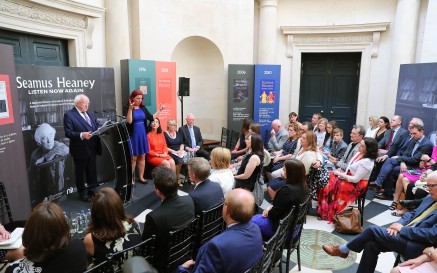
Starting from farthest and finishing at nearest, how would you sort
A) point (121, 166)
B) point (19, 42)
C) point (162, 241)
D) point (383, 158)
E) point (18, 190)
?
point (383, 158), point (19, 42), point (121, 166), point (18, 190), point (162, 241)

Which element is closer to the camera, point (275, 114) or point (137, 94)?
point (137, 94)

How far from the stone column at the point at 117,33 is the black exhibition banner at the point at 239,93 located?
2.47 meters

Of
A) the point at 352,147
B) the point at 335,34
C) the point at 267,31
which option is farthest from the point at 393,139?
the point at 267,31

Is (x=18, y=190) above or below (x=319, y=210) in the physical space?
above

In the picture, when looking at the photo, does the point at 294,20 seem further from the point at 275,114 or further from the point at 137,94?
the point at 137,94

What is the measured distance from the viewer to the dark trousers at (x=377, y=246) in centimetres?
254

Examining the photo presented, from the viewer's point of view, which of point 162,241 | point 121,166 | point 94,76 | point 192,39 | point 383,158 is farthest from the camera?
point 192,39

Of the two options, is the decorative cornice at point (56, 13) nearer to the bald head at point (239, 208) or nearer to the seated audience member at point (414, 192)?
the bald head at point (239, 208)

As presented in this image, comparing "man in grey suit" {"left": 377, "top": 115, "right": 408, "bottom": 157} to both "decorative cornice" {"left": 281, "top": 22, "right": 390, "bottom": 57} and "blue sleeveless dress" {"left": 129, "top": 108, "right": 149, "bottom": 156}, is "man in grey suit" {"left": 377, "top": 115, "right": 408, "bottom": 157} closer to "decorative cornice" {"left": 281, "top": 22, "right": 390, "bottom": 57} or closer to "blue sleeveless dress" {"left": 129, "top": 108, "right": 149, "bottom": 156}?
"decorative cornice" {"left": 281, "top": 22, "right": 390, "bottom": 57}

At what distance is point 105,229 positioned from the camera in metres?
1.89

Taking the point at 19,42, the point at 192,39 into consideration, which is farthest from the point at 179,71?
the point at 19,42

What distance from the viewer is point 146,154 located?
5.18m

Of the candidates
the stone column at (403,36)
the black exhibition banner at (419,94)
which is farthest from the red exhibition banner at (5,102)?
the stone column at (403,36)

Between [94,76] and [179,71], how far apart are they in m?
3.15
